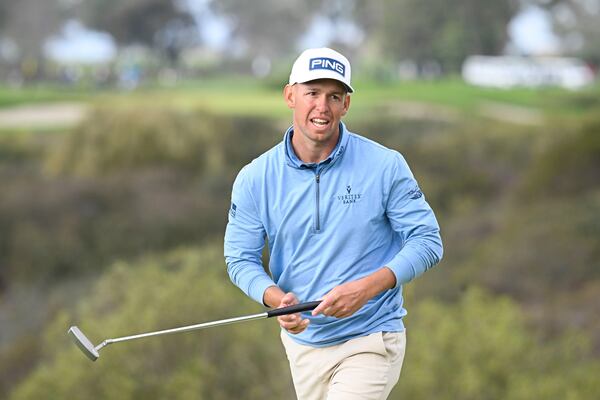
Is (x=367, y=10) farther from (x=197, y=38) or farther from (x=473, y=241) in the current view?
(x=473, y=241)

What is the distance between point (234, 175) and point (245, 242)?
22254mm

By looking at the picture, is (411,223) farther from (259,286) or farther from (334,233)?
(259,286)

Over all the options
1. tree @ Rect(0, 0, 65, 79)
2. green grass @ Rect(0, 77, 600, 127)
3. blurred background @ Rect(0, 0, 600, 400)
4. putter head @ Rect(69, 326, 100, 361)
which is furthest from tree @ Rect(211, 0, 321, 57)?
putter head @ Rect(69, 326, 100, 361)

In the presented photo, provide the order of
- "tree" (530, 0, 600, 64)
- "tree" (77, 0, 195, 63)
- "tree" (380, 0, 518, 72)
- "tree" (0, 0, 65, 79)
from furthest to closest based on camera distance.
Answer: "tree" (77, 0, 195, 63)
"tree" (0, 0, 65, 79)
"tree" (380, 0, 518, 72)
"tree" (530, 0, 600, 64)

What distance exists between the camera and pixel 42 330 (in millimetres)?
16641

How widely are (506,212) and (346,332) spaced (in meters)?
15.9

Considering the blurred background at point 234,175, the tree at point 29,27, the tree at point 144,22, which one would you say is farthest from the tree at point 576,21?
the tree at point 29,27

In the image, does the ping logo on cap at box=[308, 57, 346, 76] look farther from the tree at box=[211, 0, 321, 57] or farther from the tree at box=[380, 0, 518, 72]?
the tree at box=[211, 0, 321, 57]

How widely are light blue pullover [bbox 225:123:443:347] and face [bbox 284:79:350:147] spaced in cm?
6

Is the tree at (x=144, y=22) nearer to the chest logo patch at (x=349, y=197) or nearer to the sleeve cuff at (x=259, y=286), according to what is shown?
the sleeve cuff at (x=259, y=286)

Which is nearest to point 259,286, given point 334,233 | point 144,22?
point 334,233

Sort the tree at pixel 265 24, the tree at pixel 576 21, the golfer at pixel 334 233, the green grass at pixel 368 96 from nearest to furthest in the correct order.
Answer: the golfer at pixel 334 233
the green grass at pixel 368 96
the tree at pixel 576 21
the tree at pixel 265 24

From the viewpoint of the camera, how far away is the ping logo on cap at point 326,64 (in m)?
3.56

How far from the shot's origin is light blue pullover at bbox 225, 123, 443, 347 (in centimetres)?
360
